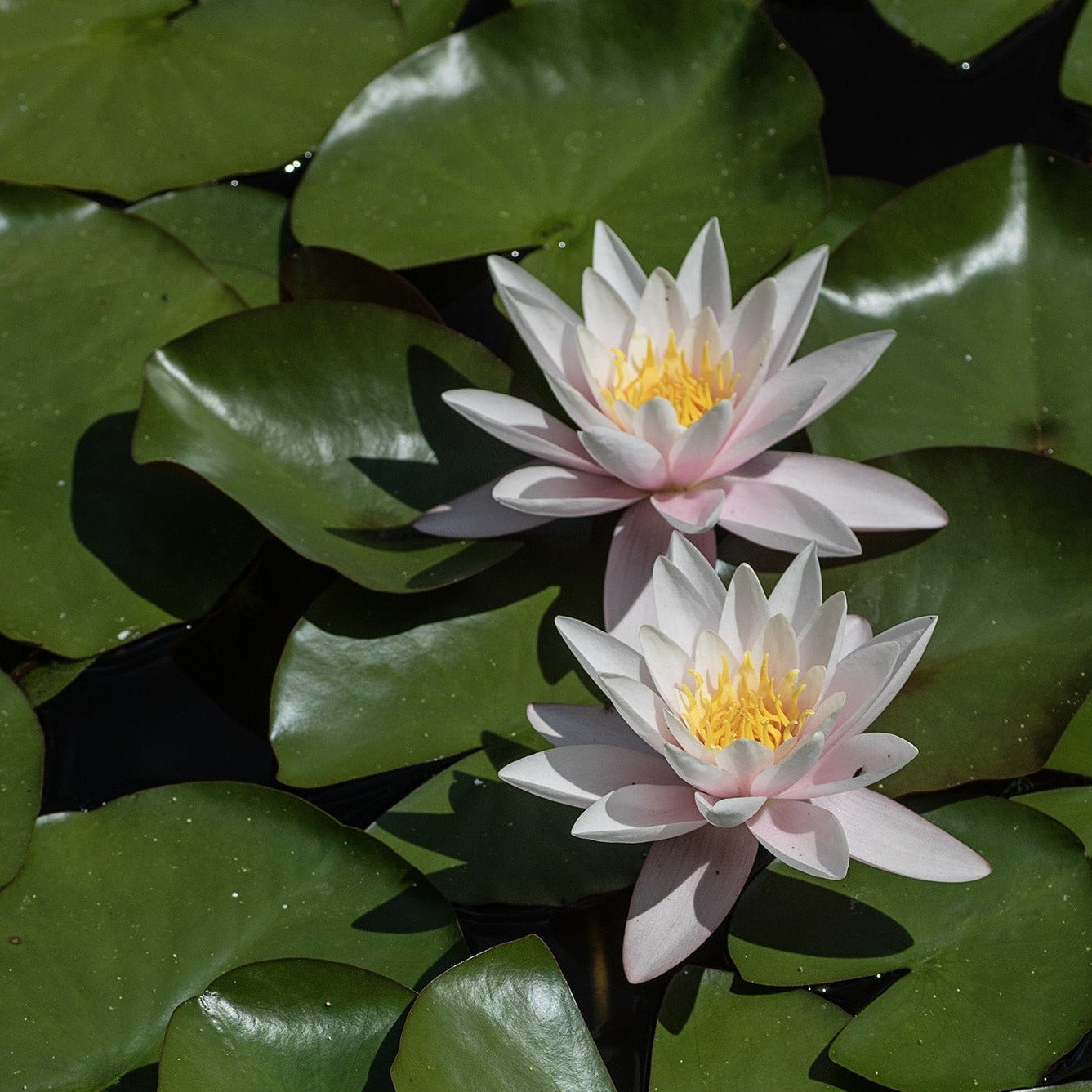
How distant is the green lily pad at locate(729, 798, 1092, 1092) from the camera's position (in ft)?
5.00

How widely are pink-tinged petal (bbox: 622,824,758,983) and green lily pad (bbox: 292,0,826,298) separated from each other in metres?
1.26

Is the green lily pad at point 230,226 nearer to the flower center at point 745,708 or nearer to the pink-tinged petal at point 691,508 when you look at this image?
the pink-tinged petal at point 691,508

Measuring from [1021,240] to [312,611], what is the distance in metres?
1.65

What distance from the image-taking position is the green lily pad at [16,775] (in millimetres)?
1746

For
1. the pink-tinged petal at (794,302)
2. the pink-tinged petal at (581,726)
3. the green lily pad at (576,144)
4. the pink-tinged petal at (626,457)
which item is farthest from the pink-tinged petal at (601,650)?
the green lily pad at (576,144)

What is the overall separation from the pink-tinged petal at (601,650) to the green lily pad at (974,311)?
716mm

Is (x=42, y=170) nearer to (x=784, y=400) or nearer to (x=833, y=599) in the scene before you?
(x=784, y=400)

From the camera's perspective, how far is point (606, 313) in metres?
1.98

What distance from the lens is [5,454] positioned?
2170 millimetres

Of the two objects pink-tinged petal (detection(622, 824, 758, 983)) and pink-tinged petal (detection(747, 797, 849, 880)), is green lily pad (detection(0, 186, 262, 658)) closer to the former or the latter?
pink-tinged petal (detection(622, 824, 758, 983))

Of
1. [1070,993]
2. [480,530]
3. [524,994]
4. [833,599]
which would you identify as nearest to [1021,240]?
[833,599]

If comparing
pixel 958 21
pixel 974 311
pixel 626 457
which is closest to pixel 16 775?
pixel 626 457

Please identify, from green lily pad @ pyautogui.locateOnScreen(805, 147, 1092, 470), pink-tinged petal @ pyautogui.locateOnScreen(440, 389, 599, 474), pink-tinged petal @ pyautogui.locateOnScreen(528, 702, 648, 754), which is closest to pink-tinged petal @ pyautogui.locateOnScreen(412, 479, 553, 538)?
pink-tinged petal @ pyautogui.locateOnScreen(440, 389, 599, 474)

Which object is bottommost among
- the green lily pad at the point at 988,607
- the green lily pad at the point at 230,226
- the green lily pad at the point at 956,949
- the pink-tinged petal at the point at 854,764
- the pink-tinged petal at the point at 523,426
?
the green lily pad at the point at 956,949
